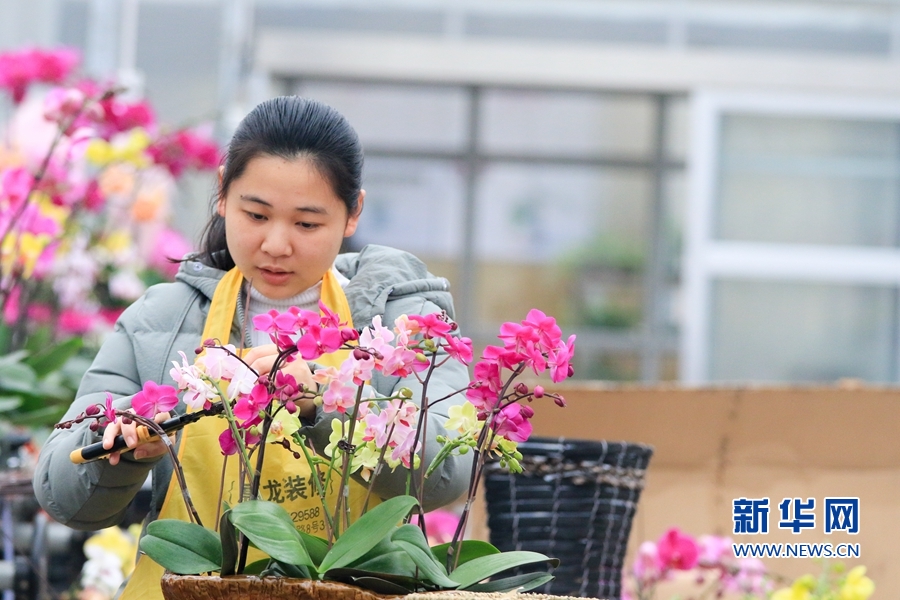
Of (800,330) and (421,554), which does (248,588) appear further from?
(800,330)

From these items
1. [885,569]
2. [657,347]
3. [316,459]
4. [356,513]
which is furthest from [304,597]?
[657,347]

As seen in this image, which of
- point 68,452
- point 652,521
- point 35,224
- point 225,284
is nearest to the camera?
point 68,452

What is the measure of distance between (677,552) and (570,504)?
0.57 ft

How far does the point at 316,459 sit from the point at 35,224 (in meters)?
1.60

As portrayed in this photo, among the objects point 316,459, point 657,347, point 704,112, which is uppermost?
point 704,112

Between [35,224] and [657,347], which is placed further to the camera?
[657,347]

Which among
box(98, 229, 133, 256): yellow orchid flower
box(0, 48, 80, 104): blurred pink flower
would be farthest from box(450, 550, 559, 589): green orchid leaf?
box(98, 229, 133, 256): yellow orchid flower

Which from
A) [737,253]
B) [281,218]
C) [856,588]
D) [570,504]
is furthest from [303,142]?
[737,253]

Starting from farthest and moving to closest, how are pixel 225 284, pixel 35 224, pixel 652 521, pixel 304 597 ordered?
pixel 35 224 → pixel 652 521 → pixel 225 284 → pixel 304 597

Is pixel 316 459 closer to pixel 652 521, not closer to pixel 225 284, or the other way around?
pixel 225 284

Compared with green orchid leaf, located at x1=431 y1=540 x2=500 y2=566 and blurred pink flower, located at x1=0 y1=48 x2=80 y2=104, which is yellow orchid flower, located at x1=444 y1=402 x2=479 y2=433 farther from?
blurred pink flower, located at x1=0 y1=48 x2=80 y2=104

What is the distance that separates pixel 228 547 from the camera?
88cm

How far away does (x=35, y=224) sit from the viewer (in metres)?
2.34

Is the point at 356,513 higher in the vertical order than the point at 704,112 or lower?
lower
